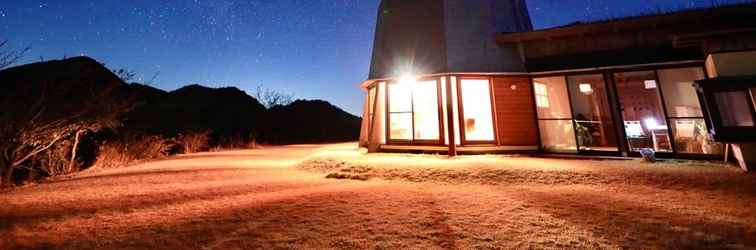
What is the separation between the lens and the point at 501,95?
8445 millimetres

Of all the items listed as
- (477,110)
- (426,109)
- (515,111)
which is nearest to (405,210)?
(426,109)

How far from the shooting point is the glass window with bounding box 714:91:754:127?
5.81 metres

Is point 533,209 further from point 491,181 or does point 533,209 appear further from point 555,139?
point 555,139

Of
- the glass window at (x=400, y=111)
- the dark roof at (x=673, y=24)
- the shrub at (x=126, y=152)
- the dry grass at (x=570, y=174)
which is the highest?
the dark roof at (x=673, y=24)

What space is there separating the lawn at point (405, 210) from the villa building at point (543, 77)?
2.27 metres

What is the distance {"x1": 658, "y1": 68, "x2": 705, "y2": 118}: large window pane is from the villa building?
0.03 meters

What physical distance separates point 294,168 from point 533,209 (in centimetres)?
584

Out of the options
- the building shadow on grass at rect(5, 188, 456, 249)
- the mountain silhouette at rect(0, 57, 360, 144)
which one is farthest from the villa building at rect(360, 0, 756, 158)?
the mountain silhouette at rect(0, 57, 360, 144)

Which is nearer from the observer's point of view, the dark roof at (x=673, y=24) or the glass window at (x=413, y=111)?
the dark roof at (x=673, y=24)

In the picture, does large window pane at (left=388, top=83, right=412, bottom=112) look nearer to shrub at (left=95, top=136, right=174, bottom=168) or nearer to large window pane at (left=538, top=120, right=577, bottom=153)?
large window pane at (left=538, top=120, right=577, bottom=153)

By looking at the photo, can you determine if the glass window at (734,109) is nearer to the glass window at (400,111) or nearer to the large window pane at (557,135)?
the large window pane at (557,135)

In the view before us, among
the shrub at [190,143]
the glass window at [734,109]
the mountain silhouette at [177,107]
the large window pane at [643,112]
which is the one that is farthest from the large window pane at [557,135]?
the shrub at [190,143]

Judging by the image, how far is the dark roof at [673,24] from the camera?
6148 mm

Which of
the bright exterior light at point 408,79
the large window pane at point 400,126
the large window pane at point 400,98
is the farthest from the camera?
the large window pane at point 400,98
